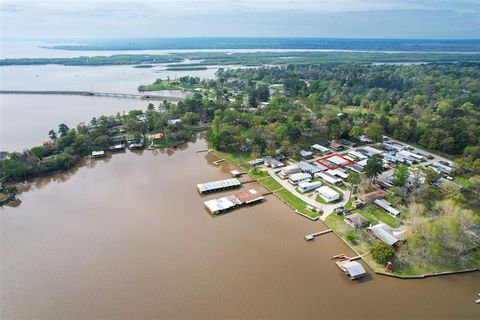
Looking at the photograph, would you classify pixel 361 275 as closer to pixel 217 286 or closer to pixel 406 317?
pixel 406 317

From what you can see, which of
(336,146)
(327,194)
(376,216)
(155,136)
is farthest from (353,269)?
(155,136)

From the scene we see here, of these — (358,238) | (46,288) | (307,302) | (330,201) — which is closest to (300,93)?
(330,201)

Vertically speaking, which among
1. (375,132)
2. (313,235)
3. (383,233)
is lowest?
(313,235)

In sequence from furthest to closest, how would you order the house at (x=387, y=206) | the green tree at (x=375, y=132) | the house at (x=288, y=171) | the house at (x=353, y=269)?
the green tree at (x=375, y=132), the house at (x=288, y=171), the house at (x=387, y=206), the house at (x=353, y=269)

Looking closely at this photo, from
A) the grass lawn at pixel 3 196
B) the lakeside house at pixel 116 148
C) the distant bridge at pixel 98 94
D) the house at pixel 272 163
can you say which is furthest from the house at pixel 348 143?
the distant bridge at pixel 98 94

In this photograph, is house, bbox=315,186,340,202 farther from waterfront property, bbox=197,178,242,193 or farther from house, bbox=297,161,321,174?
waterfront property, bbox=197,178,242,193

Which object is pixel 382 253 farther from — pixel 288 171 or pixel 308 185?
pixel 288 171

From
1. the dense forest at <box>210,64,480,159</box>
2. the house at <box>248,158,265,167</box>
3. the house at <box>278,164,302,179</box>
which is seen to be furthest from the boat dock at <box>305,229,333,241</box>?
the dense forest at <box>210,64,480,159</box>

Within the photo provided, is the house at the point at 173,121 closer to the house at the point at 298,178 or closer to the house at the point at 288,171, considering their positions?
the house at the point at 288,171

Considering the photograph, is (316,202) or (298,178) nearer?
(316,202)
